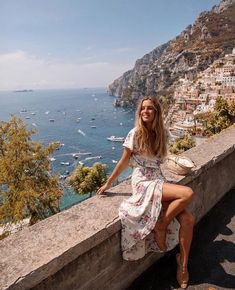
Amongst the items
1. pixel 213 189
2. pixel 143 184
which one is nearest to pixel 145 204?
pixel 143 184

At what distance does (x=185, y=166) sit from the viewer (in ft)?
12.8

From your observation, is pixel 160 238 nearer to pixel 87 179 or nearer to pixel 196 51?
pixel 87 179

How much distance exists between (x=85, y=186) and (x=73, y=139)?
248 ft

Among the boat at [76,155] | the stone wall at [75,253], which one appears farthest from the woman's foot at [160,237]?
the boat at [76,155]

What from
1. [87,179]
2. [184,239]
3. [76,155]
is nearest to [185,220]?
[184,239]

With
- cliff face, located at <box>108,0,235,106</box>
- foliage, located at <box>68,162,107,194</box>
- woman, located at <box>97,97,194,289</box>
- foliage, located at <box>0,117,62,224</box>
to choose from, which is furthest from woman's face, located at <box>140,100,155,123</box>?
cliff face, located at <box>108,0,235,106</box>

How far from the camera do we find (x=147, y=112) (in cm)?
345

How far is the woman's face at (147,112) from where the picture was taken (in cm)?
343

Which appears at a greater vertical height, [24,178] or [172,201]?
[172,201]

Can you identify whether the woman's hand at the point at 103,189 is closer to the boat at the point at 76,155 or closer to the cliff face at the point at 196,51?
the boat at the point at 76,155

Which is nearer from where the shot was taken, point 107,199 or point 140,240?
point 140,240

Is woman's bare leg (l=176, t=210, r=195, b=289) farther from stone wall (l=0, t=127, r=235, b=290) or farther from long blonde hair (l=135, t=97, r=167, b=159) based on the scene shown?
long blonde hair (l=135, t=97, r=167, b=159)

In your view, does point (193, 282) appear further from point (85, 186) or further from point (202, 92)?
point (202, 92)

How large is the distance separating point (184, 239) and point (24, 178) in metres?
17.6
